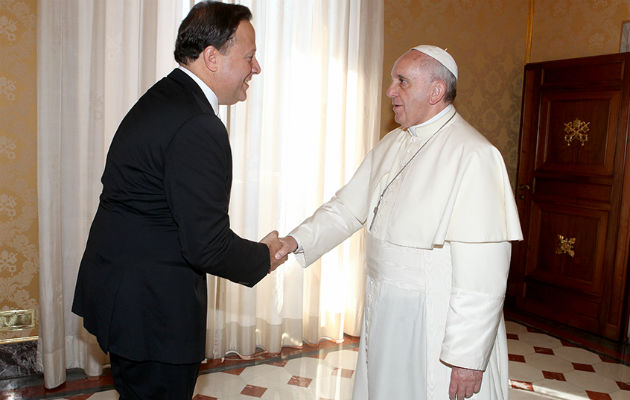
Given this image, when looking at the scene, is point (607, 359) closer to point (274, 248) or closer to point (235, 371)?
point (235, 371)

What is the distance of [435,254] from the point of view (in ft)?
6.93

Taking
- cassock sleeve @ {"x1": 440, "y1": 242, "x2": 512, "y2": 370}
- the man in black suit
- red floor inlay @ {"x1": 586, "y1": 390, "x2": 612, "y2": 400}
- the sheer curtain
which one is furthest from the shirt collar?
red floor inlay @ {"x1": 586, "y1": 390, "x2": 612, "y2": 400}

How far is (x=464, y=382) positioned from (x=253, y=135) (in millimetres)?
2468

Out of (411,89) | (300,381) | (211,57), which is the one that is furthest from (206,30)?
(300,381)

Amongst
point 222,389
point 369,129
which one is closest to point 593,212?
point 369,129

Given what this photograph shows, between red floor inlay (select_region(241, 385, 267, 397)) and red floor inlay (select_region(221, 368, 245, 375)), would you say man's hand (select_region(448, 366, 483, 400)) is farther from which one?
red floor inlay (select_region(221, 368, 245, 375))

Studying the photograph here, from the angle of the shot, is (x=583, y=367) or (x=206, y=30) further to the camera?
(x=583, y=367)

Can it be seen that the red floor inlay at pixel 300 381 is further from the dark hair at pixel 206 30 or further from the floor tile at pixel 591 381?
the dark hair at pixel 206 30

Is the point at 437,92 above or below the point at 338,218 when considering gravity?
above

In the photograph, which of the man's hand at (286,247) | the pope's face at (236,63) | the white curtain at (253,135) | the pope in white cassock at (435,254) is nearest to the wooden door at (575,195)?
the white curtain at (253,135)

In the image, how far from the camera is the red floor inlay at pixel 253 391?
3490 millimetres

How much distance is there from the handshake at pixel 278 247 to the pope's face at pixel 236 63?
678mm

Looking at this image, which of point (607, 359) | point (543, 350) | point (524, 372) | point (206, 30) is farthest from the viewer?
point (543, 350)

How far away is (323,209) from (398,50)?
2.72 m
